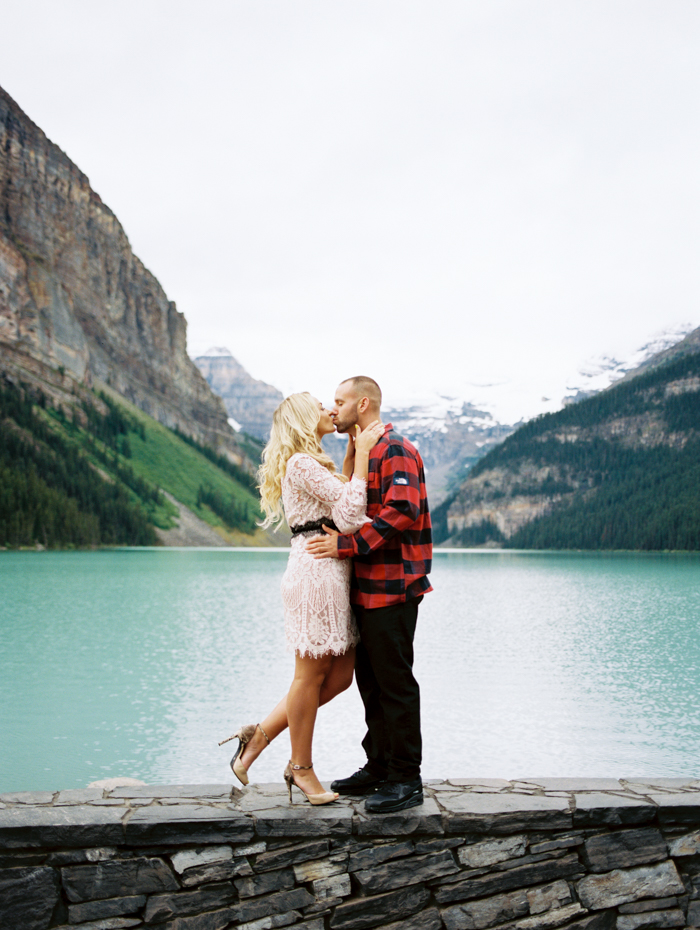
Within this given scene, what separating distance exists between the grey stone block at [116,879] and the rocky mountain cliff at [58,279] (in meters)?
147

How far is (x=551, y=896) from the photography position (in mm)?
4688

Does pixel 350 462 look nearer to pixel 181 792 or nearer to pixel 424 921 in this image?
pixel 181 792

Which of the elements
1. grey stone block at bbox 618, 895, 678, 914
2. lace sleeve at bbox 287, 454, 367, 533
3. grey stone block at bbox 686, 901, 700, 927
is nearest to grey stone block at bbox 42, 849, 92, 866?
lace sleeve at bbox 287, 454, 367, 533

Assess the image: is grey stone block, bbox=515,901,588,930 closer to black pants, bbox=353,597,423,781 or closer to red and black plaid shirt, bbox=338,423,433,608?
black pants, bbox=353,597,423,781

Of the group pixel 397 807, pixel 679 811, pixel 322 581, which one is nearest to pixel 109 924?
pixel 397 807

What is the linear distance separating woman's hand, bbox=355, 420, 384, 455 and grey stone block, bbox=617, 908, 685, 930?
133 inches

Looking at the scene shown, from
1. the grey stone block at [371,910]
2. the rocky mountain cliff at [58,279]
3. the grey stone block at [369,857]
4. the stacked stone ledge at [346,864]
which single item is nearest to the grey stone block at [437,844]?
the stacked stone ledge at [346,864]

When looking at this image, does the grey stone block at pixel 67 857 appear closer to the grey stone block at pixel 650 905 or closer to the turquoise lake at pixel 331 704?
the grey stone block at pixel 650 905

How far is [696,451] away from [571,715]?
19644cm

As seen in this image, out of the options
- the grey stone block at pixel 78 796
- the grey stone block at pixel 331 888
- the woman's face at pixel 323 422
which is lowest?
the grey stone block at pixel 331 888

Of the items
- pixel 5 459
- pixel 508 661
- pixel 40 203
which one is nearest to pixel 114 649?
pixel 508 661

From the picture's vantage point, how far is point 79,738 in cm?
1221

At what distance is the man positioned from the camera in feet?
16.0

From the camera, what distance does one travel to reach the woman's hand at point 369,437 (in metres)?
5.08
